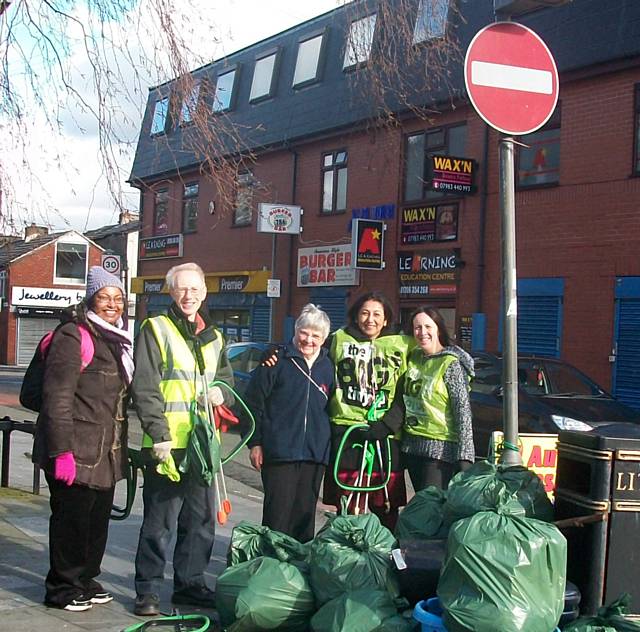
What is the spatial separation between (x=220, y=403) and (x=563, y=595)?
2228mm

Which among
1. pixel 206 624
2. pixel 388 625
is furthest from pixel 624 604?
Answer: pixel 206 624

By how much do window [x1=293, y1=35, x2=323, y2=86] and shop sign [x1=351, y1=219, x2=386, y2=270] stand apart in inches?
176

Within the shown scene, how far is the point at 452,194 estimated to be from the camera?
60.2ft

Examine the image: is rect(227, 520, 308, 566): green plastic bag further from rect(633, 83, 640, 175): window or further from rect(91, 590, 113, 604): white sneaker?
rect(633, 83, 640, 175): window

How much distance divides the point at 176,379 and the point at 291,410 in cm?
68

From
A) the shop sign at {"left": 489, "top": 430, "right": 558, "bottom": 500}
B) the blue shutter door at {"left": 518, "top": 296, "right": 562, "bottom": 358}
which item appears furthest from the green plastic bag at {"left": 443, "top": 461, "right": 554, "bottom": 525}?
the blue shutter door at {"left": 518, "top": 296, "right": 562, "bottom": 358}

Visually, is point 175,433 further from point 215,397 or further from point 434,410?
point 434,410

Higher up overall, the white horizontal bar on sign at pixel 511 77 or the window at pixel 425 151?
the window at pixel 425 151

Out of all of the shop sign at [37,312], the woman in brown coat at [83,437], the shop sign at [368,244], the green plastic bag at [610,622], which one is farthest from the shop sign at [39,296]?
the green plastic bag at [610,622]

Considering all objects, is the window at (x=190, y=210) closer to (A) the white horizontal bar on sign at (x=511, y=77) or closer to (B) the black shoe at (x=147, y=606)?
(A) the white horizontal bar on sign at (x=511, y=77)

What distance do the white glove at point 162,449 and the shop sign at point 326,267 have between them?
52.4ft

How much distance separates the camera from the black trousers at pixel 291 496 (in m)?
5.33

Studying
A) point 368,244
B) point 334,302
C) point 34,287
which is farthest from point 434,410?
point 34,287

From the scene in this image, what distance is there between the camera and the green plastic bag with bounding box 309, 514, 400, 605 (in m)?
4.23
